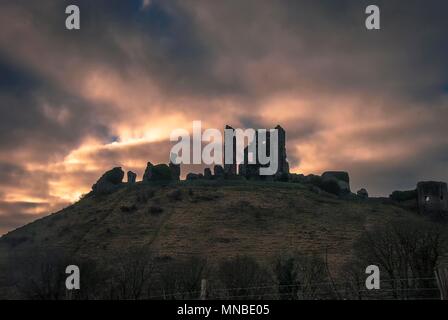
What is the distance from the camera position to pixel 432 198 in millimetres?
122938

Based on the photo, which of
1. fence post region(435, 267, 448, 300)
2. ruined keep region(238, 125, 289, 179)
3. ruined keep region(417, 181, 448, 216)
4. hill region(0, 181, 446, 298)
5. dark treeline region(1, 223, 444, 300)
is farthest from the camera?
ruined keep region(238, 125, 289, 179)

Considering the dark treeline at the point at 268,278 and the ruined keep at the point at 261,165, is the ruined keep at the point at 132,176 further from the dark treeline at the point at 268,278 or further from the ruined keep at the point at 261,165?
the dark treeline at the point at 268,278

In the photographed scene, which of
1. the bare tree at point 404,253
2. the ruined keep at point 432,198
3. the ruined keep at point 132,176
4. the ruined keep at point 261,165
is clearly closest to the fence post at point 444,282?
the bare tree at point 404,253

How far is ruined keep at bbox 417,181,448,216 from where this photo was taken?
397 feet

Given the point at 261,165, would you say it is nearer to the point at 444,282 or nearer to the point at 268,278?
the point at 268,278

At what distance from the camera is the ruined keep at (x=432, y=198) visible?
121 m

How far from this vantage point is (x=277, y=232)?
97.1 m

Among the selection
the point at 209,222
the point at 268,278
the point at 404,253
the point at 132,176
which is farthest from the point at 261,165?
the point at 404,253

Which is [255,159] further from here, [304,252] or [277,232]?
[304,252]

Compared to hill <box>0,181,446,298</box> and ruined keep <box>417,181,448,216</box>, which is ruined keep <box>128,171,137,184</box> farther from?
ruined keep <box>417,181,448,216</box>

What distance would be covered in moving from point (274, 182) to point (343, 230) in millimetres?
31462

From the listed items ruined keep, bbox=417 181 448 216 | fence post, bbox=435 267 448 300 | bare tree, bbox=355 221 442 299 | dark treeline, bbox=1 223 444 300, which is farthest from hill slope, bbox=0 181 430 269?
fence post, bbox=435 267 448 300
